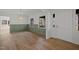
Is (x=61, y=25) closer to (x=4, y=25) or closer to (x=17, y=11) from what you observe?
(x=17, y=11)

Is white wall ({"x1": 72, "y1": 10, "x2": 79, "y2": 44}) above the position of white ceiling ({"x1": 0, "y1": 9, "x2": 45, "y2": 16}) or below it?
below

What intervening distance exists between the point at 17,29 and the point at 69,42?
3.19 ft

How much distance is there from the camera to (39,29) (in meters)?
2.44

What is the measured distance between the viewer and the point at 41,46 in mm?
2326

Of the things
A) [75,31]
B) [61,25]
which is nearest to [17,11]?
[61,25]

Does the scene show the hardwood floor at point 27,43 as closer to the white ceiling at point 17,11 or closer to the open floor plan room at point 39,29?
the open floor plan room at point 39,29

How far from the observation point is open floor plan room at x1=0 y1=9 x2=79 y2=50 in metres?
2.30

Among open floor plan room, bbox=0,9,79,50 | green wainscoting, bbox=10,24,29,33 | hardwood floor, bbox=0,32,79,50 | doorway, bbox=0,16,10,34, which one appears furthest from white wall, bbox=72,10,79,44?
doorway, bbox=0,16,10,34

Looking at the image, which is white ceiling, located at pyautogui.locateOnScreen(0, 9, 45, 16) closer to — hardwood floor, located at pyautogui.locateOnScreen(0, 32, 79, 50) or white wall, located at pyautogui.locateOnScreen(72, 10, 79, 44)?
hardwood floor, located at pyautogui.locateOnScreen(0, 32, 79, 50)

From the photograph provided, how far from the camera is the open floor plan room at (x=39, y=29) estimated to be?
90.5 inches

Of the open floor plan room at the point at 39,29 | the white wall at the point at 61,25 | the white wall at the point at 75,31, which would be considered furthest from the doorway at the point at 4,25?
the white wall at the point at 75,31
